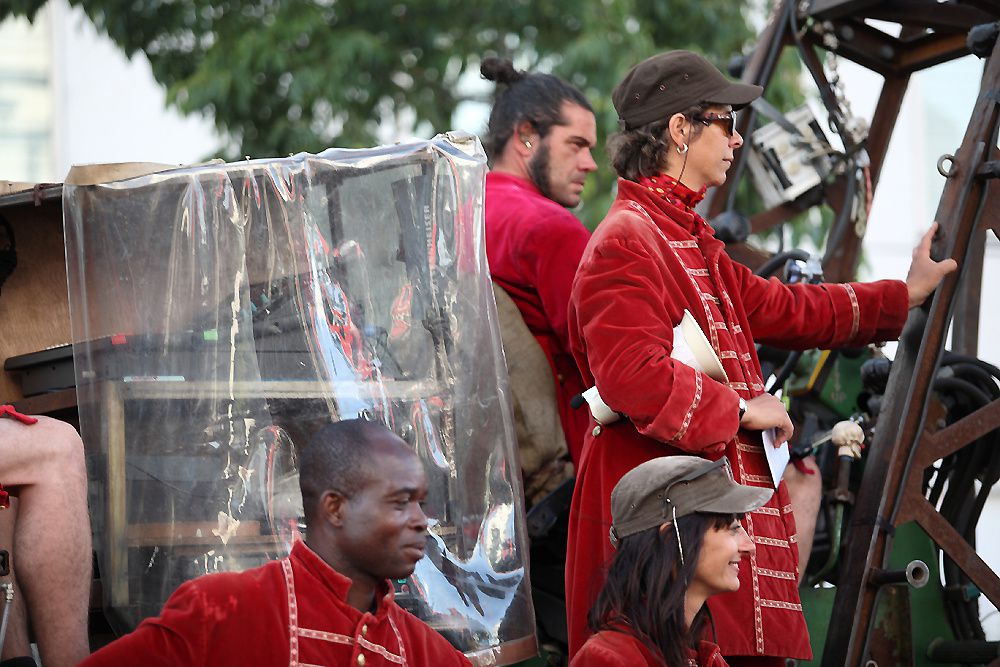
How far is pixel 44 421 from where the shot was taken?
3529 mm

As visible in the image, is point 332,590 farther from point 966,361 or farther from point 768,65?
point 768,65

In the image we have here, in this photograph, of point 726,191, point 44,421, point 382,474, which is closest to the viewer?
point 382,474

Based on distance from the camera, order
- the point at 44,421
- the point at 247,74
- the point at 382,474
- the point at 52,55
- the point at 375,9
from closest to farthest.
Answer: the point at 382,474, the point at 44,421, the point at 247,74, the point at 375,9, the point at 52,55

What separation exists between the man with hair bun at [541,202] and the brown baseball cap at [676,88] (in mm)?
654

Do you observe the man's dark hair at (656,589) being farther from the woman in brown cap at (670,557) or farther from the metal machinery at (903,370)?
the metal machinery at (903,370)

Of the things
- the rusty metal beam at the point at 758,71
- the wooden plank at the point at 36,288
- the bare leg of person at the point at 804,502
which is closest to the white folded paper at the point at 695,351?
the bare leg of person at the point at 804,502

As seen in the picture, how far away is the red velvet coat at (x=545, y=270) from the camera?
417 centimetres

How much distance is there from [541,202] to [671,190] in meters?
0.83

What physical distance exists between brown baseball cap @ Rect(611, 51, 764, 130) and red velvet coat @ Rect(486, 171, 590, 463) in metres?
0.64

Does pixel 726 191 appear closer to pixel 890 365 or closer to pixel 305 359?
pixel 890 365

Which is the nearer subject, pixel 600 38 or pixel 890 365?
pixel 890 365

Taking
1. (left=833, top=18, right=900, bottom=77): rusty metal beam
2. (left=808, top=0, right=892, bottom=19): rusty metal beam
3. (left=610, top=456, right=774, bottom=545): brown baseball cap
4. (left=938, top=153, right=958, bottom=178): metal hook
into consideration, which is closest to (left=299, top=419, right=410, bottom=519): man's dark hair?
(left=610, top=456, right=774, bottom=545): brown baseball cap

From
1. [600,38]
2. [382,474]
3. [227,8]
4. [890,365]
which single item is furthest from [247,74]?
[382,474]

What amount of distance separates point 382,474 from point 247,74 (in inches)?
256
